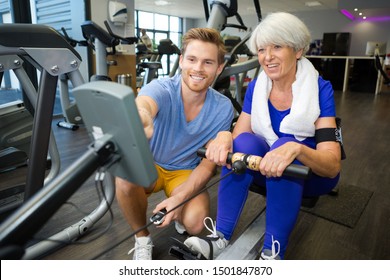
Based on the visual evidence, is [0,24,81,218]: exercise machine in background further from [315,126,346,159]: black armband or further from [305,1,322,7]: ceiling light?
[305,1,322,7]: ceiling light

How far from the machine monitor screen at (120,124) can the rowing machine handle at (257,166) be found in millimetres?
482

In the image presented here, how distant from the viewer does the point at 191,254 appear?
1300mm

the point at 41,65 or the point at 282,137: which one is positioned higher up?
the point at 41,65

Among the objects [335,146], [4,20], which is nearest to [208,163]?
[335,146]

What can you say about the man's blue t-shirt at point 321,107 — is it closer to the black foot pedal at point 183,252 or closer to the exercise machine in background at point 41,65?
the black foot pedal at point 183,252

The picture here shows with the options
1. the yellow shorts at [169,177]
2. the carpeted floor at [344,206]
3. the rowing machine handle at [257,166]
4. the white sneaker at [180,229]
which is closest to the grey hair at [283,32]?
the rowing machine handle at [257,166]

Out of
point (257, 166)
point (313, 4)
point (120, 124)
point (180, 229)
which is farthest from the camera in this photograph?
point (313, 4)

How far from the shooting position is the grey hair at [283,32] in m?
1.20

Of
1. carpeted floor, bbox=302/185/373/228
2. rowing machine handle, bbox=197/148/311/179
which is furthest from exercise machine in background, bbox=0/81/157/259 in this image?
carpeted floor, bbox=302/185/373/228

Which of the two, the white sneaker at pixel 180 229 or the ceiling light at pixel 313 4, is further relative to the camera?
the ceiling light at pixel 313 4

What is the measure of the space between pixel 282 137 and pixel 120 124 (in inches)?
32.2

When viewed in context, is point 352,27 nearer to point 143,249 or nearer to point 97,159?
point 143,249

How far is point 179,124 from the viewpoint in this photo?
142cm

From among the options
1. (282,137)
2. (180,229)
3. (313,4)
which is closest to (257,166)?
(282,137)
